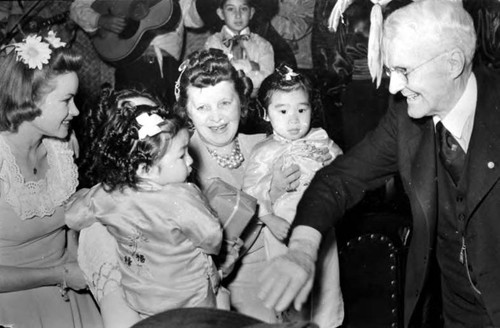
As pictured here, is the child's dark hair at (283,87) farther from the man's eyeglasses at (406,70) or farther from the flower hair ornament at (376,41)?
the man's eyeglasses at (406,70)

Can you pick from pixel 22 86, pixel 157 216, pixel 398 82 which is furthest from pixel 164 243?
pixel 398 82

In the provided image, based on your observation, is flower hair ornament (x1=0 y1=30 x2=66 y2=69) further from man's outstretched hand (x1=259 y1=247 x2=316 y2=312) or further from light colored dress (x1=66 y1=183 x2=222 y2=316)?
man's outstretched hand (x1=259 y1=247 x2=316 y2=312)

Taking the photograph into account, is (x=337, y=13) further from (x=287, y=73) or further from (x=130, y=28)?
(x=130, y=28)

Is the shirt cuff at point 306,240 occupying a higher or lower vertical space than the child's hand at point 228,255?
higher

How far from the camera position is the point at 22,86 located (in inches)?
70.1

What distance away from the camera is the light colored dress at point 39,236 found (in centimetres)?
181

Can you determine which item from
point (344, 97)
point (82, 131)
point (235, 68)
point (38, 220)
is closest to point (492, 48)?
point (344, 97)

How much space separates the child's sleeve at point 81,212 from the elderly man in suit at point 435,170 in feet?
1.82

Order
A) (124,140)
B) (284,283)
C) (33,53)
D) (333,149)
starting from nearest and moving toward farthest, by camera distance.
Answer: (284,283) → (124,140) → (33,53) → (333,149)

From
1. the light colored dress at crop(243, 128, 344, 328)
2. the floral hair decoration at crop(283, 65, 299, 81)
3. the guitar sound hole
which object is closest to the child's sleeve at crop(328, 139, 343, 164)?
the light colored dress at crop(243, 128, 344, 328)

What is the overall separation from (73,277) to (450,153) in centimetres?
107

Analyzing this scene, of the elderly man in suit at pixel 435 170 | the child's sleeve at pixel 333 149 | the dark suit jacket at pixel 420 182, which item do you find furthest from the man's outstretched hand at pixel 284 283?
the child's sleeve at pixel 333 149

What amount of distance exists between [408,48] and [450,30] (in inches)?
4.1

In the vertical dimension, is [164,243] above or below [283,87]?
below
